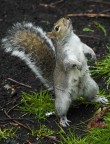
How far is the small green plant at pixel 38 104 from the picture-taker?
4.50 meters

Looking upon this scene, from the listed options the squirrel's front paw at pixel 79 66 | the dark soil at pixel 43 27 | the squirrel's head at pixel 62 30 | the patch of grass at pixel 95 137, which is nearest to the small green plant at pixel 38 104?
the dark soil at pixel 43 27

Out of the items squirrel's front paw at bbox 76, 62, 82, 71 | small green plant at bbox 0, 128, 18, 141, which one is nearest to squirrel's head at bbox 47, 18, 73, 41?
squirrel's front paw at bbox 76, 62, 82, 71

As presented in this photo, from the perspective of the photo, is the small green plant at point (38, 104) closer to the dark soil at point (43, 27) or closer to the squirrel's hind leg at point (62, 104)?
the dark soil at point (43, 27)

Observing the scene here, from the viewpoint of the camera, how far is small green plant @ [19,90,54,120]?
450 cm

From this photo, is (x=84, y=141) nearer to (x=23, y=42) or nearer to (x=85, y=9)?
(x=23, y=42)

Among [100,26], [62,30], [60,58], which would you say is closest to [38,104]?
[60,58]

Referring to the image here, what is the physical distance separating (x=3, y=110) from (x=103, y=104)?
0.95m

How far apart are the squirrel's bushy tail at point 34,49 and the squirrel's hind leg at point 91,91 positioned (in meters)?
0.38

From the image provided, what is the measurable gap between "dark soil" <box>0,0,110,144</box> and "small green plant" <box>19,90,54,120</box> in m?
0.08

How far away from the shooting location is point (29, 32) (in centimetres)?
454

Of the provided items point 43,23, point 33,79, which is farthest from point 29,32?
point 43,23

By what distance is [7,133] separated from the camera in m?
4.27

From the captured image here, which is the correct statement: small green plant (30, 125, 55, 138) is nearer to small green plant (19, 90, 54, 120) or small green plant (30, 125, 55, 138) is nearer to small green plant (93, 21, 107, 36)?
small green plant (19, 90, 54, 120)

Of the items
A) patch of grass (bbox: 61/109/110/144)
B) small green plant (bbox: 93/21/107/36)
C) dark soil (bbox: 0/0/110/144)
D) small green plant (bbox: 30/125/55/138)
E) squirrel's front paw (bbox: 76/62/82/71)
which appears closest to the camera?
patch of grass (bbox: 61/109/110/144)
